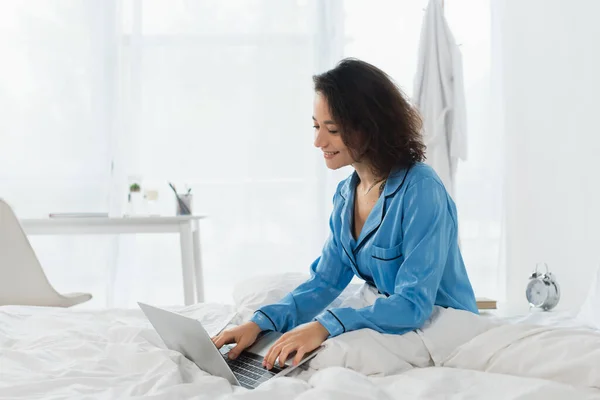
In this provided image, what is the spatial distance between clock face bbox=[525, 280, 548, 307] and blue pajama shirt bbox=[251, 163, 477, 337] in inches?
26.6

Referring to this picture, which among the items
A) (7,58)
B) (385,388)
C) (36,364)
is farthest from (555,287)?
(7,58)

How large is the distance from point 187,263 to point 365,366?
72.7 inches

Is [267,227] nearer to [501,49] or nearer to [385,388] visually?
[501,49]

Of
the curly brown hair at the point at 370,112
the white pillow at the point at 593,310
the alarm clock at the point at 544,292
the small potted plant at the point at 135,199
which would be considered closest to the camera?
the curly brown hair at the point at 370,112

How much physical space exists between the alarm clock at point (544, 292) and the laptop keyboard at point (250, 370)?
110cm

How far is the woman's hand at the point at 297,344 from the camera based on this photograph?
1.03 metres

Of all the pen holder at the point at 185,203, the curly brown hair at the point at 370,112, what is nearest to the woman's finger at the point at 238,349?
the curly brown hair at the point at 370,112

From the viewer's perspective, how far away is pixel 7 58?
361cm

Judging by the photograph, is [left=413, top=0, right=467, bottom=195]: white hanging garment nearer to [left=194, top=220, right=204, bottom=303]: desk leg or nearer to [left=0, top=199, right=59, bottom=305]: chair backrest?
[left=194, top=220, right=204, bottom=303]: desk leg

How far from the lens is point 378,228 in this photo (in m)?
1.30

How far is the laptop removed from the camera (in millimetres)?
1002

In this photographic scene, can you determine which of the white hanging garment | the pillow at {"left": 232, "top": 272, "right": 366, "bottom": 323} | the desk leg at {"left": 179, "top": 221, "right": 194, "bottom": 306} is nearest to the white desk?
the desk leg at {"left": 179, "top": 221, "right": 194, "bottom": 306}

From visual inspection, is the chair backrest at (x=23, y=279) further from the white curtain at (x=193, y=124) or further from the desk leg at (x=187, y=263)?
the white curtain at (x=193, y=124)

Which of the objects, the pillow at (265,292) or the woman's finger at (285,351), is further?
the pillow at (265,292)
